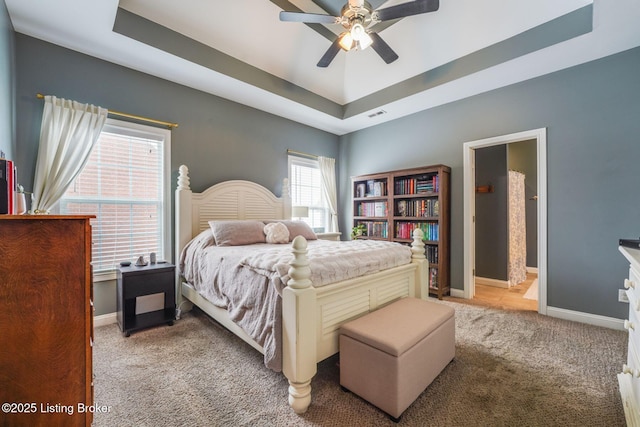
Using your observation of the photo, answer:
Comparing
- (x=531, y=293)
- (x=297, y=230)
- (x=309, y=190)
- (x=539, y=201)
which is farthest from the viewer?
(x=309, y=190)

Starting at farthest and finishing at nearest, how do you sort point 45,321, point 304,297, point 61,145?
point 61,145, point 304,297, point 45,321

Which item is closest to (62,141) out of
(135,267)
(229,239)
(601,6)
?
(135,267)

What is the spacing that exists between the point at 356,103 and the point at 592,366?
4.04 m

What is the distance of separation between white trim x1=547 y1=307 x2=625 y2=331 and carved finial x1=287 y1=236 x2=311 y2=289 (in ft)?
10.2

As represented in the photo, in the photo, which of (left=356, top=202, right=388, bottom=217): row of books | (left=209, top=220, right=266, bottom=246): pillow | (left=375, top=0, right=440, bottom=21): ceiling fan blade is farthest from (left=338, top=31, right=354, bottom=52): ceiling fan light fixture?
(left=356, top=202, right=388, bottom=217): row of books

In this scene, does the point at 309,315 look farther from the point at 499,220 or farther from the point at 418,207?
the point at 499,220

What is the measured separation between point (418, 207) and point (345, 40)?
2.41 meters

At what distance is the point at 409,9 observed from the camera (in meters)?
2.16

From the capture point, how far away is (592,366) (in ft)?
6.36

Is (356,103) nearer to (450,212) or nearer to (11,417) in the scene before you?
(450,212)

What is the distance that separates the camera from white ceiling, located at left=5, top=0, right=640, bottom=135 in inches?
89.8

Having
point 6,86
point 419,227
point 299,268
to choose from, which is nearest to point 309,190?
point 419,227

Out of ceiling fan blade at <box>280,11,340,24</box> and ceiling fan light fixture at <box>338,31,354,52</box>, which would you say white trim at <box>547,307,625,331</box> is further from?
ceiling fan blade at <box>280,11,340,24</box>

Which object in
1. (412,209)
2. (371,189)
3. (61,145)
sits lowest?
(412,209)
